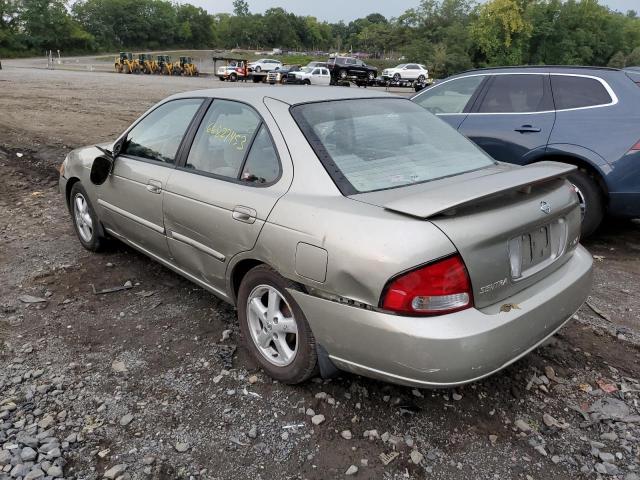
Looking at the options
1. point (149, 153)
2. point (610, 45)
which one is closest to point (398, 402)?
point (149, 153)

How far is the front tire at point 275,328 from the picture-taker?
2.64 m

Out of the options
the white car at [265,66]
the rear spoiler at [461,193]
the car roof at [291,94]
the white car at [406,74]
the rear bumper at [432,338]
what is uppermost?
the white car at [265,66]

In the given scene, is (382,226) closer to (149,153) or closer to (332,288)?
(332,288)

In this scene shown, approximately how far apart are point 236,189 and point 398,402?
4.90ft

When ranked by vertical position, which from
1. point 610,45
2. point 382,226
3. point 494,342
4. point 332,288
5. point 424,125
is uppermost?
point 610,45

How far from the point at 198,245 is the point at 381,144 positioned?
4.28 ft

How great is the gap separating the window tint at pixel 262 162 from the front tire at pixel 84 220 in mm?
2226

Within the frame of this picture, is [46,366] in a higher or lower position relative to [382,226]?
lower

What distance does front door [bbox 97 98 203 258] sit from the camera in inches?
144

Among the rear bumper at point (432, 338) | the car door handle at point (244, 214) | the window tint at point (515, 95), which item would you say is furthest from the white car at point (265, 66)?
the rear bumper at point (432, 338)

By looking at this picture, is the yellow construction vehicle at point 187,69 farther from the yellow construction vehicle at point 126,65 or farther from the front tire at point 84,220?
the front tire at point 84,220

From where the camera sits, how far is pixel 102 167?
4223 mm

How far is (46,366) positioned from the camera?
3.09 m

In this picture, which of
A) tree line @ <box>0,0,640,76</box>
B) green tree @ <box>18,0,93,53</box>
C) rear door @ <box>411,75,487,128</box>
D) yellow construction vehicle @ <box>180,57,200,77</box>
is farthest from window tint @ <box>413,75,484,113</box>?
green tree @ <box>18,0,93,53</box>
